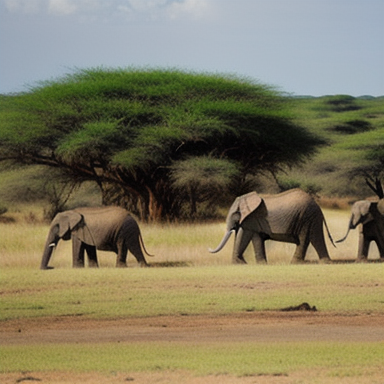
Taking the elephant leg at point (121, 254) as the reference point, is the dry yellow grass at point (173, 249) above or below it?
below

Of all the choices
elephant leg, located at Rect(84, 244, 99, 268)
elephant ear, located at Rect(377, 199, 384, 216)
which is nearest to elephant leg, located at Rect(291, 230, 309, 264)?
elephant ear, located at Rect(377, 199, 384, 216)

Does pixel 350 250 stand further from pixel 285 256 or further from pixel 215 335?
pixel 215 335

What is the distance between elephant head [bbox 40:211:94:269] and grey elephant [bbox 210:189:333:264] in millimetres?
2246

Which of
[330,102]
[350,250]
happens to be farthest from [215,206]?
[330,102]

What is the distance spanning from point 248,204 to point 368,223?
7.96ft

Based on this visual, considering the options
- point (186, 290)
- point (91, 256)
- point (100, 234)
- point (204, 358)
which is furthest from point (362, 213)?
point (204, 358)

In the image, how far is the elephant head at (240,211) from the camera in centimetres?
1594

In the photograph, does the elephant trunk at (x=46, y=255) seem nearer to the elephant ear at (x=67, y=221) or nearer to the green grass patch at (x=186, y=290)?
the elephant ear at (x=67, y=221)

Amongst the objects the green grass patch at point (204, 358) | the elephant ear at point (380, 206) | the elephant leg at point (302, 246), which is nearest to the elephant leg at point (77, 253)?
the elephant leg at point (302, 246)

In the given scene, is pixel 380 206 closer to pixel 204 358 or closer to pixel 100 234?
pixel 100 234

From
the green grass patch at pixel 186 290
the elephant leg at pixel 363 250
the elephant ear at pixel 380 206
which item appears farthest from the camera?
the elephant ear at pixel 380 206

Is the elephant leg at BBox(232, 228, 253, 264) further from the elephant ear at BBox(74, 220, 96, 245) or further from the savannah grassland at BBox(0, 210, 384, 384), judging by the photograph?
the elephant ear at BBox(74, 220, 96, 245)

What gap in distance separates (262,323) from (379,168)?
2841 cm

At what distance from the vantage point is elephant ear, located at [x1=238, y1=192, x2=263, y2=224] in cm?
1592
